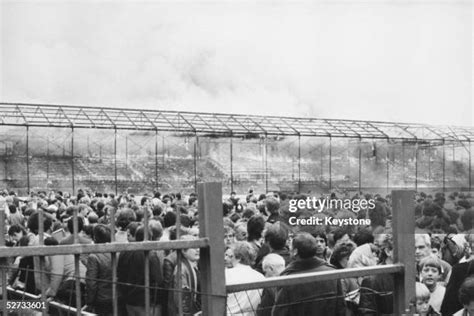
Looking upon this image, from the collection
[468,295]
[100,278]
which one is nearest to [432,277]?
[468,295]

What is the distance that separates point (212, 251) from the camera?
2936 millimetres

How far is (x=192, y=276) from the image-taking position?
3.53 m

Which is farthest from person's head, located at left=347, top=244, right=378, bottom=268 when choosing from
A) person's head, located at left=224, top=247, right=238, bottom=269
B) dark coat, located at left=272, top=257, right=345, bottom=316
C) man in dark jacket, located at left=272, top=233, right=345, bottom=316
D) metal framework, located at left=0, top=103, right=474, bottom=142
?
metal framework, located at left=0, top=103, right=474, bottom=142

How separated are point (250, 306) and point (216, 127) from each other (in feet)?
71.4

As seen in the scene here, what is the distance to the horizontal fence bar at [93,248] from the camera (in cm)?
251

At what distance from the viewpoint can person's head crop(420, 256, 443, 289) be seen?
4852 millimetres

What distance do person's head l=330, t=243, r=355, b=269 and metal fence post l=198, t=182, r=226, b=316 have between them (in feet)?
10.8

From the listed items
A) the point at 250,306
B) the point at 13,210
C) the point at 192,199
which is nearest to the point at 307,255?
the point at 250,306

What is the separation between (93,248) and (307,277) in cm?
106

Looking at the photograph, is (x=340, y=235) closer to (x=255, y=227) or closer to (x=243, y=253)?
(x=255, y=227)

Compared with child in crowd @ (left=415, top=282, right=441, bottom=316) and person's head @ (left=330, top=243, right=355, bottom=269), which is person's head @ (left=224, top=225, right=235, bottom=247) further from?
child in crowd @ (left=415, top=282, right=441, bottom=316)

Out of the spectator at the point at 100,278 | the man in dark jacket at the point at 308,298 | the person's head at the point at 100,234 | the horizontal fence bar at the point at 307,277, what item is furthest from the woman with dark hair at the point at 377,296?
the person's head at the point at 100,234

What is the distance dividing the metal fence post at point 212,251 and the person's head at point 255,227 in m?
3.97

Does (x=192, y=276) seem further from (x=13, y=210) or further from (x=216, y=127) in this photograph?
(x=216, y=127)
